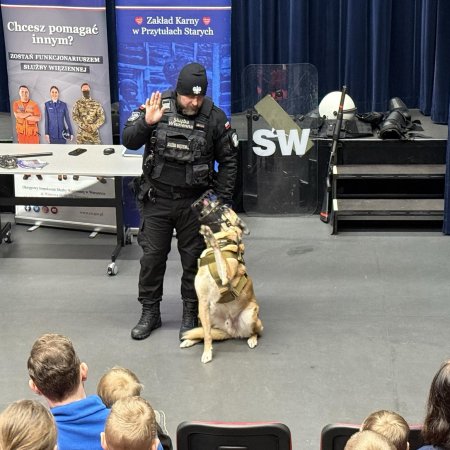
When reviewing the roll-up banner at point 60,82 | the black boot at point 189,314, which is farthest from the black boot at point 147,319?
the roll-up banner at point 60,82

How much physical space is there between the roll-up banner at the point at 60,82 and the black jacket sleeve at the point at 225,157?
2317 mm

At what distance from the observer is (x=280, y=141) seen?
8.47 m

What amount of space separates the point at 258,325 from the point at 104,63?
3.14 m

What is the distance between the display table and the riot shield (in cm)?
140

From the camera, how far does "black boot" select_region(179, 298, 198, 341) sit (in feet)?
20.1

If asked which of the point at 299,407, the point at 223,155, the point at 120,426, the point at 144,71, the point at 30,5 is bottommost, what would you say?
Result: the point at 299,407

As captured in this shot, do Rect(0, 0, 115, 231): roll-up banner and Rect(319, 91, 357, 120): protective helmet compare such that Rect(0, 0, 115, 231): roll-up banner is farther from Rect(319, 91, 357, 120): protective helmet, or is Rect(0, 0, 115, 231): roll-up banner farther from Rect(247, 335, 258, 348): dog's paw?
Rect(247, 335, 258, 348): dog's paw

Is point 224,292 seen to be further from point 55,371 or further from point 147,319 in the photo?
point 55,371

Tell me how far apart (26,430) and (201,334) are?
11.1 feet

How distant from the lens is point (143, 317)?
6.18 metres

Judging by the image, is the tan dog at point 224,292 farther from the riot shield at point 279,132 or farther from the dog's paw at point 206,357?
the riot shield at point 279,132

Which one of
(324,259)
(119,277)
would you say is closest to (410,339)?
(324,259)

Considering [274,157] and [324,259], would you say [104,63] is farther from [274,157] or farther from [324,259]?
[324,259]

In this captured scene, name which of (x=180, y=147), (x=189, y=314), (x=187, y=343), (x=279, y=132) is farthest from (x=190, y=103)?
(x=279, y=132)
